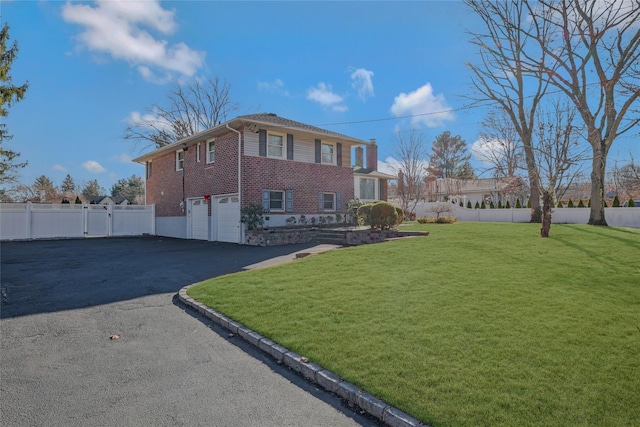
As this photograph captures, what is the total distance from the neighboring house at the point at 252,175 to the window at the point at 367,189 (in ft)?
14.6

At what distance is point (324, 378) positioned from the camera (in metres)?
3.31

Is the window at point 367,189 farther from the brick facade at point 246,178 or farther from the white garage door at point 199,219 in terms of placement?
the white garage door at point 199,219

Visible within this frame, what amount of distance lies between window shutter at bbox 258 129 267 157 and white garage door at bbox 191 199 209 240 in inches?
179

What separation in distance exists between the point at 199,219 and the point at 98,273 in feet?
33.1

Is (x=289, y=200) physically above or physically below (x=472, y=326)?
above

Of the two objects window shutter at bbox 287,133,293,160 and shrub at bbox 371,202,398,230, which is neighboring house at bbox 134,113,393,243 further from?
shrub at bbox 371,202,398,230

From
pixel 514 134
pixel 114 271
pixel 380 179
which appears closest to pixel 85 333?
pixel 114 271

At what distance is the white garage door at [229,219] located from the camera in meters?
15.9

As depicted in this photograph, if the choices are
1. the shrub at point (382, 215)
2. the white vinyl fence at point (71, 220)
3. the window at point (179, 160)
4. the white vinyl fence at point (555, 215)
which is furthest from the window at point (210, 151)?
the white vinyl fence at point (555, 215)

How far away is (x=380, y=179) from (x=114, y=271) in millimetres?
19593

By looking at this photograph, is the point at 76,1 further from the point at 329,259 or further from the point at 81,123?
the point at 329,259

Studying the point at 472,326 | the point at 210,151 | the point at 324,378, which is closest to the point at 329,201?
the point at 210,151

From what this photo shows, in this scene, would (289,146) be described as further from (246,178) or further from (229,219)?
(229,219)

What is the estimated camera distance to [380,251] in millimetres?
9180
